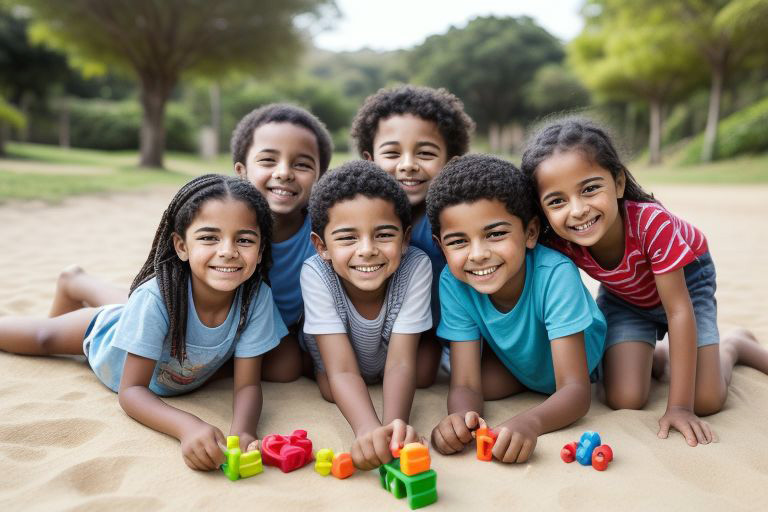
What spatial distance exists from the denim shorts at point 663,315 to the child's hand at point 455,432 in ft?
3.56

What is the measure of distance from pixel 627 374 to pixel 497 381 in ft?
1.90

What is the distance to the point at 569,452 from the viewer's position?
210 cm

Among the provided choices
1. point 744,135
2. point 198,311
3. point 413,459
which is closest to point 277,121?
point 198,311

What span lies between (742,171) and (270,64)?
14.5 m

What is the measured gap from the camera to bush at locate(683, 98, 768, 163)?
778 inches

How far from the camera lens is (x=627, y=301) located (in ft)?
9.79

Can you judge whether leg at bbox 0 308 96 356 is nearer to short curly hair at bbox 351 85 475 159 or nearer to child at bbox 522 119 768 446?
short curly hair at bbox 351 85 475 159

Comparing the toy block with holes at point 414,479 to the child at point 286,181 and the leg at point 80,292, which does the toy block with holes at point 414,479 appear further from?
the leg at point 80,292

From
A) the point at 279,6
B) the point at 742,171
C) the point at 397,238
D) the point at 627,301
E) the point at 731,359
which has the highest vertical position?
the point at 279,6

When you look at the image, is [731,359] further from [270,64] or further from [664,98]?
[664,98]

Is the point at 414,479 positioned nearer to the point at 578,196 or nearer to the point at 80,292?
the point at 578,196

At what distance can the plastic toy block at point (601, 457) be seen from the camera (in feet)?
6.69

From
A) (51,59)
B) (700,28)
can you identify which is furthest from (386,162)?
(51,59)

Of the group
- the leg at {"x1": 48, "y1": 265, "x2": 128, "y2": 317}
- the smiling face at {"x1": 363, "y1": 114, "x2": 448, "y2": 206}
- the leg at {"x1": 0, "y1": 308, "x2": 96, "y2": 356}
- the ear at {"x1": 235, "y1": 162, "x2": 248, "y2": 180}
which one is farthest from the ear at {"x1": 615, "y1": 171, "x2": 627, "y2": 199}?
the leg at {"x1": 48, "y1": 265, "x2": 128, "y2": 317}
